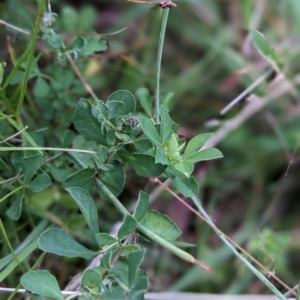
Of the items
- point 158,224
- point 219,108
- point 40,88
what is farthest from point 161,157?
point 219,108

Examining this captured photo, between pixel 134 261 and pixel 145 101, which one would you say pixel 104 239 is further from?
pixel 145 101

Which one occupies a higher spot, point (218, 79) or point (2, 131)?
point (218, 79)

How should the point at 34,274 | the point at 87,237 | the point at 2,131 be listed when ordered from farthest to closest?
the point at 87,237, the point at 2,131, the point at 34,274

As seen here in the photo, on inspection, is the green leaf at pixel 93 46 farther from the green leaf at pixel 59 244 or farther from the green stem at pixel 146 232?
the green leaf at pixel 59 244

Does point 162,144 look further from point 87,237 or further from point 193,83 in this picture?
point 193,83

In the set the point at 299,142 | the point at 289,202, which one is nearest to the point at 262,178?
the point at 289,202

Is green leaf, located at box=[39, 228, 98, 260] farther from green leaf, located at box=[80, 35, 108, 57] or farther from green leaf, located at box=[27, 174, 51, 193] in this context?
green leaf, located at box=[80, 35, 108, 57]

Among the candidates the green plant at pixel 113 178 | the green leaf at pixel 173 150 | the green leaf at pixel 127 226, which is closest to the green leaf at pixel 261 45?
the green plant at pixel 113 178

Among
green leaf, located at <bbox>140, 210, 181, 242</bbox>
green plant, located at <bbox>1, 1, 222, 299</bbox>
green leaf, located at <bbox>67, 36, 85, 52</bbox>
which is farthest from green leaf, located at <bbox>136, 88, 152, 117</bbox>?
green leaf, located at <bbox>140, 210, 181, 242</bbox>
